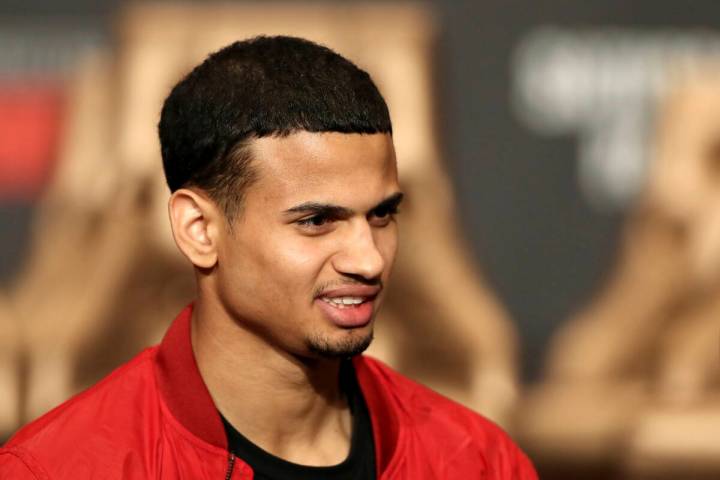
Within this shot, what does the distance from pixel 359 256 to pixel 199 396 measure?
0.21 m

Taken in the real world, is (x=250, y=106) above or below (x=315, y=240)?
above

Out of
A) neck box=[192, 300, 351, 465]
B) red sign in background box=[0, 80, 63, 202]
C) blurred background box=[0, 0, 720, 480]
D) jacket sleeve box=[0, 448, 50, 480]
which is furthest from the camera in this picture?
red sign in background box=[0, 80, 63, 202]

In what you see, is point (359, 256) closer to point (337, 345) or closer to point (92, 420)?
point (337, 345)

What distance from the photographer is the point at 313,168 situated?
113 cm

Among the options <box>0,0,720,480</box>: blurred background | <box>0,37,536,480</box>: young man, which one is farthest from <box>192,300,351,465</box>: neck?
<box>0,0,720,480</box>: blurred background

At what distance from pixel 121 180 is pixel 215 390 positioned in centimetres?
129

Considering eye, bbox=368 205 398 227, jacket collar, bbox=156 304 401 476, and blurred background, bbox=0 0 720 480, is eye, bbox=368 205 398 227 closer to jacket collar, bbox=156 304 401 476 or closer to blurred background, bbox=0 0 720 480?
jacket collar, bbox=156 304 401 476

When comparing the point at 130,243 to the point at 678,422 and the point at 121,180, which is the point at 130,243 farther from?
the point at 678,422

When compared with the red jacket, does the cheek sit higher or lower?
higher

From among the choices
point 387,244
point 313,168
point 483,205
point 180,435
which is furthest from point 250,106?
point 483,205

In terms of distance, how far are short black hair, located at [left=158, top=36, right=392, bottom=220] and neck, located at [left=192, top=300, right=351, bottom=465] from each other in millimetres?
131

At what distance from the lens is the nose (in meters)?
1.14

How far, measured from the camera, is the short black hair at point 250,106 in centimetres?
114

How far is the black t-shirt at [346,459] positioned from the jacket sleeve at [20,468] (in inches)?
7.4
